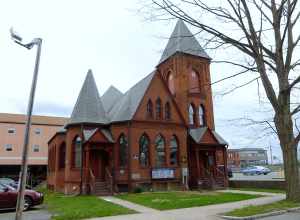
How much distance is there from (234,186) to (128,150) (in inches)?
454

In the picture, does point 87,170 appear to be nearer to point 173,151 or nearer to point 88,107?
point 88,107

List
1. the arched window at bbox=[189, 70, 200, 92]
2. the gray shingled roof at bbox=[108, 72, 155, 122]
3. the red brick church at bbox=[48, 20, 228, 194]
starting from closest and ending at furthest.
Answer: the red brick church at bbox=[48, 20, 228, 194], the gray shingled roof at bbox=[108, 72, 155, 122], the arched window at bbox=[189, 70, 200, 92]

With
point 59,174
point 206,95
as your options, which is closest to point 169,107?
point 206,95

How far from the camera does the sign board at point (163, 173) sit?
26.1 metres

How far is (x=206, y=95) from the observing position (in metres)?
33.8

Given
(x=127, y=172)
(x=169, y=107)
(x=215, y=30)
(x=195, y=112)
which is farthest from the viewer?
(x=195, y=112)

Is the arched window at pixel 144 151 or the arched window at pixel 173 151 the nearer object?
the arched window at pixel 144 151

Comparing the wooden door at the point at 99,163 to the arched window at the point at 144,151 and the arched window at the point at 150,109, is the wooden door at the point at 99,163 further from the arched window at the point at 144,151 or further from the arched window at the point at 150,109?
the arched window at the point at 150,109

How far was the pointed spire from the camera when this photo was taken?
87.7ft

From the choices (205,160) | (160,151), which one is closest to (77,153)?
(160,151)

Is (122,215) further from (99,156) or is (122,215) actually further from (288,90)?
(99,156)

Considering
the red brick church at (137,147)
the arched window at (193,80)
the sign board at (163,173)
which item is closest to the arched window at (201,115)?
the red brick church at (137,147)

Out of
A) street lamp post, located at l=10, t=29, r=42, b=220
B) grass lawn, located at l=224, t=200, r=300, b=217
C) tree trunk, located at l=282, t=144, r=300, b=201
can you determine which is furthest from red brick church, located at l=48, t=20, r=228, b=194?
street lamp post, located at l=10, t=29, r=42, b=220

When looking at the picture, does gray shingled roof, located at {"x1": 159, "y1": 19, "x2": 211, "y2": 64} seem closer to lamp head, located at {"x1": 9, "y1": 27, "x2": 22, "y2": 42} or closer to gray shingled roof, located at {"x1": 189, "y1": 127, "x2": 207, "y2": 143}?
gray shingled roof, located at {"x1": 189, "y1": 127, "x2": 207, "y2": 143}
